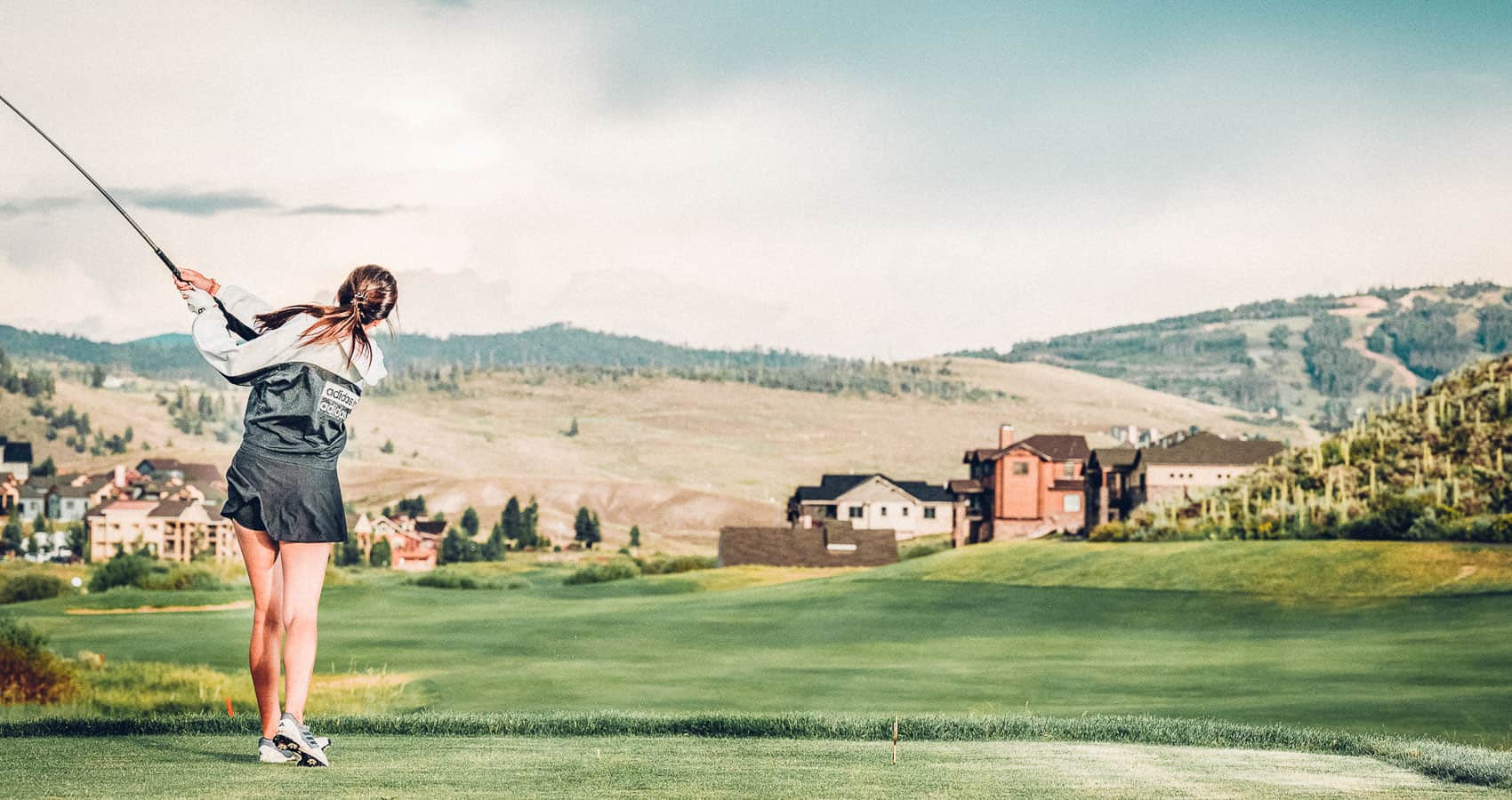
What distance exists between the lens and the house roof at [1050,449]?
82.2 meters

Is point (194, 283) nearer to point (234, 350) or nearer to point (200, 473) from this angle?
point (234, 350)

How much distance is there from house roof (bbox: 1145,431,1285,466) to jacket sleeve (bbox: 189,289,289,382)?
73.7 meters

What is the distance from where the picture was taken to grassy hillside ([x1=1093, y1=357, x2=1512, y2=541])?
40.9 meters

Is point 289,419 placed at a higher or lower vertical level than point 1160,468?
higher

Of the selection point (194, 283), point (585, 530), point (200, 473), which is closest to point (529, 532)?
point (585, 530)

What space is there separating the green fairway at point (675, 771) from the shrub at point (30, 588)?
43.1 metres

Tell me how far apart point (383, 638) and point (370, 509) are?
116 metres

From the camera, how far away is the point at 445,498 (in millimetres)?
166500

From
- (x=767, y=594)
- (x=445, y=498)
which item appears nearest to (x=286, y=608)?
(x=767, y=594)

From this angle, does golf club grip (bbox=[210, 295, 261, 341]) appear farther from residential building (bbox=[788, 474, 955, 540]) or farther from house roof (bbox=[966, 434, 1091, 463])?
residential building (bbox=[788, 474, 955, 540])

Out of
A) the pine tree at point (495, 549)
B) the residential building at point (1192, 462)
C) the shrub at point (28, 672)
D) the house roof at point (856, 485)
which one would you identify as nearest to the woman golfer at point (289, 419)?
the shrub at point (28, 672)

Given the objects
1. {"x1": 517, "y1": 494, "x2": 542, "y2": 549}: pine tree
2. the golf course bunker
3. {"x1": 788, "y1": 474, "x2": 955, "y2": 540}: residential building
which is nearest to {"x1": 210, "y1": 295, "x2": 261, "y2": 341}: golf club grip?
the golf course bunker

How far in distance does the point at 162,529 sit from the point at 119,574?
73.8 feet

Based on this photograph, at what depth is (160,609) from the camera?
4328 centimetres
